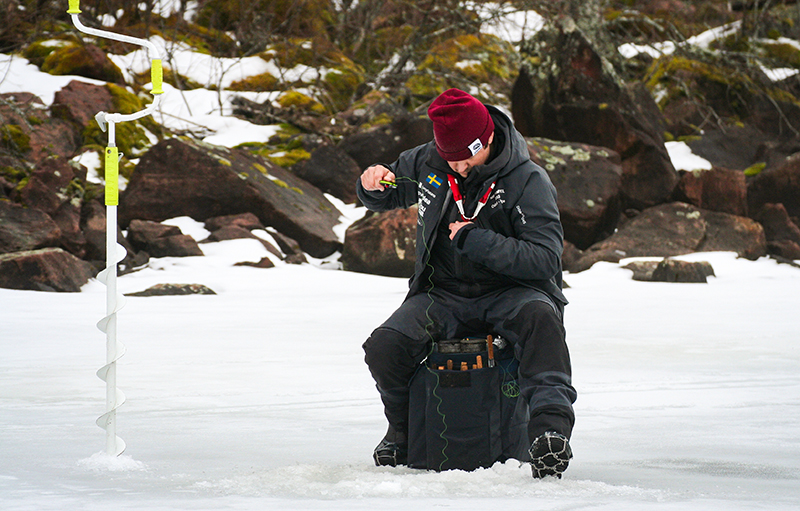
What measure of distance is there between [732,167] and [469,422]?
12.4 meters

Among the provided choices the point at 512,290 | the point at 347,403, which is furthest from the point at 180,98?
the point at 512,290

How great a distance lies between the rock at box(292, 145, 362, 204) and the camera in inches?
470

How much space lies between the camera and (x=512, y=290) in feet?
8.02

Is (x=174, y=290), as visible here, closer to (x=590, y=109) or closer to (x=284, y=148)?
(x=284, y=148)

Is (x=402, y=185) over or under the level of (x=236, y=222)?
over

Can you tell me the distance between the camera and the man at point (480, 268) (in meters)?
2.29

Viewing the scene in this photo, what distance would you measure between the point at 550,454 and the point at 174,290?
5.65 meters

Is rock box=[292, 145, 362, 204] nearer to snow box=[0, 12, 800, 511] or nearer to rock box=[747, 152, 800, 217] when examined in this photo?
snow box=[0, 12, 800, 511]

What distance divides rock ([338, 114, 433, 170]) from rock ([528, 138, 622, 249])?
174cm

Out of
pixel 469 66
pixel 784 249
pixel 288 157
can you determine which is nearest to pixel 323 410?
pixel 784 249

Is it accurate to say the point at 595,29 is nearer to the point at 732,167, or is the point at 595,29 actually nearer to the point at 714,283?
the point at 732,167

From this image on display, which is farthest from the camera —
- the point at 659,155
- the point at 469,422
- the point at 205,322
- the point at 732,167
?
the point at 732,167

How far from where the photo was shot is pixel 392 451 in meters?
2.43

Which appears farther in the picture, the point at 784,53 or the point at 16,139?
the point at 784,53
